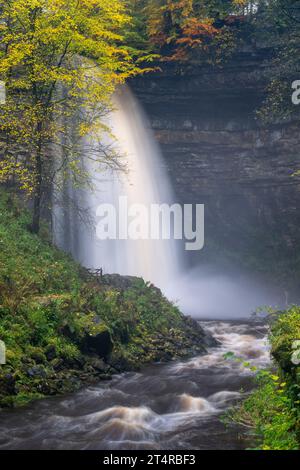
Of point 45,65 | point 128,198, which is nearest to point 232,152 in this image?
point 128,198

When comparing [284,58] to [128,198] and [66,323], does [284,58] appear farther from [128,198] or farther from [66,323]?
[66,323]

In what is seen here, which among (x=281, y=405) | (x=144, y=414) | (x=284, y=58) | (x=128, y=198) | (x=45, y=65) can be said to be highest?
(x=284, y=58)

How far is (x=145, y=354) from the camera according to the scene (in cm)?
1515

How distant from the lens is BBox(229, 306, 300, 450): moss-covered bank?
7.23 metres

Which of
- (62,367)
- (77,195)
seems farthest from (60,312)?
(77,195)

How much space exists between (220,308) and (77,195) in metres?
12.3

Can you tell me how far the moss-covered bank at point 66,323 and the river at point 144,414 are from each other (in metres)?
0.64

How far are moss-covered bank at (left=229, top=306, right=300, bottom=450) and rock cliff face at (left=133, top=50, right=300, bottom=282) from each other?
2022 cm

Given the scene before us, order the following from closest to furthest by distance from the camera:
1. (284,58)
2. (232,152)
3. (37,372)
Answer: (37,372), (284,58), (232,152)

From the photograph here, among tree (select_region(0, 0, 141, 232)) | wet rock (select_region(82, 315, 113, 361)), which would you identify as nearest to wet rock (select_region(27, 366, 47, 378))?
wet rock (select_region(82, 315, 113, 361))

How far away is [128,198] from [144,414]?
1998 cm

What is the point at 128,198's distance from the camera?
2895 centimetres

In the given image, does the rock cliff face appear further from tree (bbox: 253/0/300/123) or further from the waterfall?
tree (bbox: 253/0/300/123)

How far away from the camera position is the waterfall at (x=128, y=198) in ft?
86.0
